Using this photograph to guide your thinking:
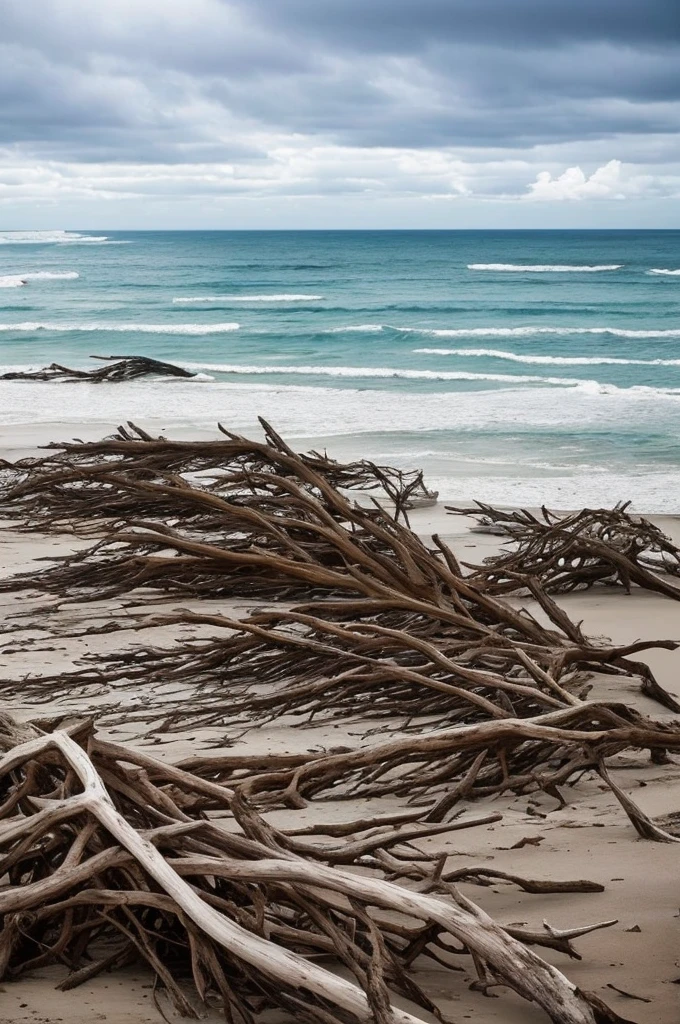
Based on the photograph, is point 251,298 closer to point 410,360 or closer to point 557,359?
point 410,360

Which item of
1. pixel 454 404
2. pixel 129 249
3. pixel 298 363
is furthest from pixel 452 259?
pixel 454 404

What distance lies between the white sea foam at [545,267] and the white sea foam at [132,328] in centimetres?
→ 2633

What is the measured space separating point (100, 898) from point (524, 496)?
23.1 feet

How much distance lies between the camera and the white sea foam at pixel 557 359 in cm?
2136

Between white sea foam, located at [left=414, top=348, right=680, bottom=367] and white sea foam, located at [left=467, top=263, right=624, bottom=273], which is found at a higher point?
white sea foam, located at [left=467, top=263, right=624, bottom=273]

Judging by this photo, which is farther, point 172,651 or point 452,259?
point 452,259

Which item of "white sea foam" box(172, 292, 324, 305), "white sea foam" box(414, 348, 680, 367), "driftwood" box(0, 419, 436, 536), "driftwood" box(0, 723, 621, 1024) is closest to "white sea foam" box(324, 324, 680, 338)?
"white sea foam" box(414, 348, 680, 367)

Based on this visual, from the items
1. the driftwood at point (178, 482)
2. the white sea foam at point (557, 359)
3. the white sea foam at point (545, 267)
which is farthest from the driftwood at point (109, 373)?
the white sea foam at point (545, 267)

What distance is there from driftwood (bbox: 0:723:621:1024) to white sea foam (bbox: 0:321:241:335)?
89.8ft

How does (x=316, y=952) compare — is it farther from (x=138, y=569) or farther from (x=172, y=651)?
(x=138, y=569)

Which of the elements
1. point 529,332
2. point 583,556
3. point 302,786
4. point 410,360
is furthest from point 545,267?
point 302,786

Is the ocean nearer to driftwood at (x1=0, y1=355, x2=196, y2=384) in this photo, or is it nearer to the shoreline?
the shoreline

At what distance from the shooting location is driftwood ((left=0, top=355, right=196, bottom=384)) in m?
16.4

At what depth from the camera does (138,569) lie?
4285 mm
